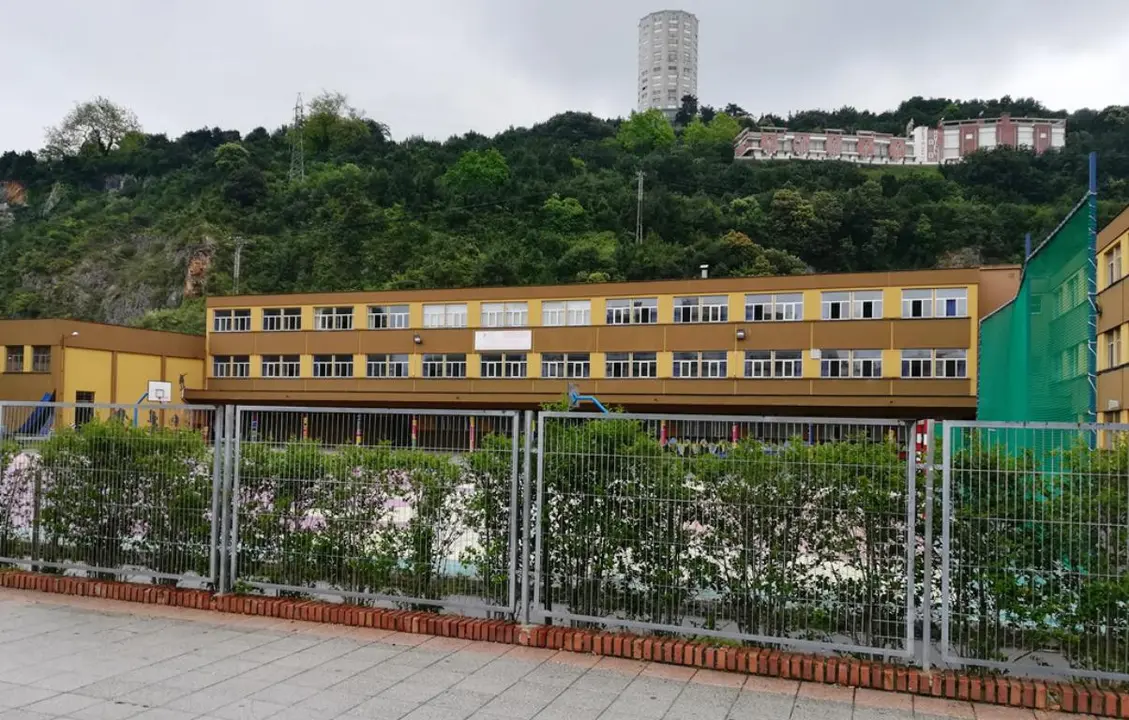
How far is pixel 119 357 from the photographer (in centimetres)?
4844

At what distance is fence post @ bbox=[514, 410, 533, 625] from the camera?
22.6 ft

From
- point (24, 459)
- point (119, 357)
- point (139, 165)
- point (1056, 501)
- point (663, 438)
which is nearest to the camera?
point (1056, 501)

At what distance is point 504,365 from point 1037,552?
142ft

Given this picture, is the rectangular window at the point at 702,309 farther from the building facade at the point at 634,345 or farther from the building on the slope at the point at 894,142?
the building on the slope at the point at 894,142

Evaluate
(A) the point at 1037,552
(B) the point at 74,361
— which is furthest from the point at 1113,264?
(B) the point at 74,361

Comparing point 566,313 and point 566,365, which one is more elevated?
point 566,313

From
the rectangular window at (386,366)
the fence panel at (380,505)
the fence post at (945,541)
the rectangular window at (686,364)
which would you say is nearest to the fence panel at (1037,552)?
the fence post at (945,541)

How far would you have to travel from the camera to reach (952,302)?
41.6 m

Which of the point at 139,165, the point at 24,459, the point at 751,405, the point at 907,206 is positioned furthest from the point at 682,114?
the point at 24,459

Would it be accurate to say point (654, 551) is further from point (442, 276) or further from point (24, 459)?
point (442, 276)

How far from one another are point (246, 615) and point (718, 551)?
14.1 feet

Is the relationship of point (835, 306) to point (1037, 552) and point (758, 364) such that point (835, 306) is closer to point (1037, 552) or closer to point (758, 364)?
point (758, 364)

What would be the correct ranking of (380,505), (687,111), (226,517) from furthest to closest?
(687,111) < (226,517) < (380,505)

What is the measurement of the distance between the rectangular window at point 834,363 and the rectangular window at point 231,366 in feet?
111
